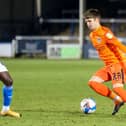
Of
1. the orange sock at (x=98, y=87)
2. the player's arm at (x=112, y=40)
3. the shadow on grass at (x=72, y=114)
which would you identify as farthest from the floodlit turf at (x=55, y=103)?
the player's arm at (x=112, y=40)

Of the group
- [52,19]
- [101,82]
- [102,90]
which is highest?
[101,82]

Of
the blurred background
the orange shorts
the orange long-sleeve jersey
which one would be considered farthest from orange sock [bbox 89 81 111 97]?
the blurred background

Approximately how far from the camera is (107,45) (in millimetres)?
10898

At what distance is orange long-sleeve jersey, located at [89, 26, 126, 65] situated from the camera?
10797mm

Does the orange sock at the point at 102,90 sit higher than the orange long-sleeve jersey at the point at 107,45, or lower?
lower

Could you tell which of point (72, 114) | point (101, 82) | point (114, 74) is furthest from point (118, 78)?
point (72, 114)

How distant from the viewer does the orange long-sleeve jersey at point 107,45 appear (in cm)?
1080

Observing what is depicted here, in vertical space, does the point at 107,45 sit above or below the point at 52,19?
above

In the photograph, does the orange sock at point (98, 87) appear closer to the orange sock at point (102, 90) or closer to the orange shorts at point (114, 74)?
the orange sock at point (102, 90)

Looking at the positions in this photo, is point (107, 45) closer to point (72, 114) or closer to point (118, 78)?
point (118, 78)

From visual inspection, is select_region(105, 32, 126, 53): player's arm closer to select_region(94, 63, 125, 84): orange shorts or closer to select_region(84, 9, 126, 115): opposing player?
select_region(84, 9, 126, 115): opposing player

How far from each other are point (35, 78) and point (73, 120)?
39.7 ft

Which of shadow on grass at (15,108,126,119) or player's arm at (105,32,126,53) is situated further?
shadow on grass at (15,108,126,119)

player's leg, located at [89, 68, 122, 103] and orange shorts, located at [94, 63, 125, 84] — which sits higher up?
orange shorts, located at [94, 63, 125, 84]
